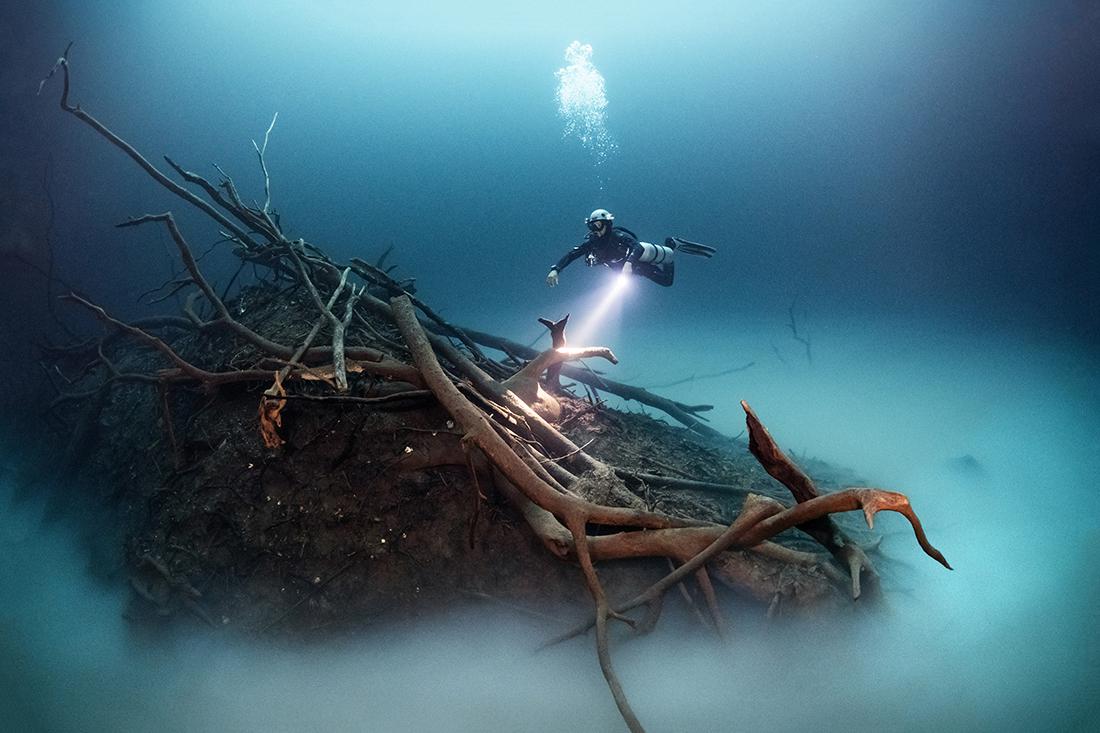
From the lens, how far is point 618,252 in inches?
334

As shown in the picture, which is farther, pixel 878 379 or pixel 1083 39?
pixel 878 379

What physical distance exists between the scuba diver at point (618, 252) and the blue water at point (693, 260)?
5437mm

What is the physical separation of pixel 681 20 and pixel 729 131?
1099 cm

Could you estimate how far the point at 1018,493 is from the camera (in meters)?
8.38

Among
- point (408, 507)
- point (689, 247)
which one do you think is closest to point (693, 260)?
point (689, 247)

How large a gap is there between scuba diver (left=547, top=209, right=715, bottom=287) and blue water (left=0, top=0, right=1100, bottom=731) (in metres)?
5.44

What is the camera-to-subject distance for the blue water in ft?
9.74

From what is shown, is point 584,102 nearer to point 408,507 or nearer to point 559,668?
point 408,507

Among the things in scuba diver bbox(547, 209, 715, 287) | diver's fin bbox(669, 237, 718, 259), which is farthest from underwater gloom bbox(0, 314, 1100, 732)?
diver's fin bbox(669, 237, 718, 259)

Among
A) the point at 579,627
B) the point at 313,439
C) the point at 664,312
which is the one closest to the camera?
the point at 579,627

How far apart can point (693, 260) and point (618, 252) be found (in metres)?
37.3

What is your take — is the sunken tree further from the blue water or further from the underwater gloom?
the blue water

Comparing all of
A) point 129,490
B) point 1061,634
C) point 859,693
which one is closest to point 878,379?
point 1061,634

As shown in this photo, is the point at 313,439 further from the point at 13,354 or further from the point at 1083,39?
the point at 1083,39
